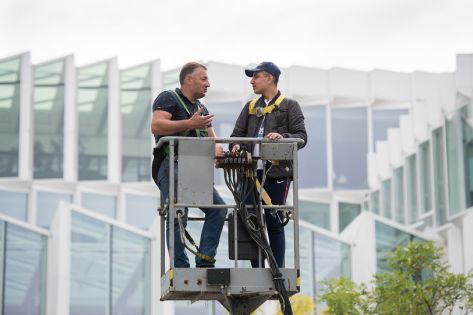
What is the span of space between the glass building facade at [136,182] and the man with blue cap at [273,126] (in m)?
26.6

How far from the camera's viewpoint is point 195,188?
11586 mm

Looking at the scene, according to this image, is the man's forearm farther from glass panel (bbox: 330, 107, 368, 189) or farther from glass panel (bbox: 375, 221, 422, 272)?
glass panel (bbox: 330, 107, 368, 189)

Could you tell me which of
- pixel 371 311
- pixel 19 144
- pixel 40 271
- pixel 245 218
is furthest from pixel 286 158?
pixel 19 144

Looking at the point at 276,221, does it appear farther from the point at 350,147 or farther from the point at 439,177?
the point at 350,147

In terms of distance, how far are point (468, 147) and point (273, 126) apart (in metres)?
27.2

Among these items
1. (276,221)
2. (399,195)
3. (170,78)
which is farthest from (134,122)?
(276,221)

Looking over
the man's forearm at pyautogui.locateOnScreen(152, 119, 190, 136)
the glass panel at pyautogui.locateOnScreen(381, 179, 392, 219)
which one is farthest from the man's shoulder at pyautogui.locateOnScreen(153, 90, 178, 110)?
the glass panel at pyautogui.locateOnScreen(381, 179, 392, 219)

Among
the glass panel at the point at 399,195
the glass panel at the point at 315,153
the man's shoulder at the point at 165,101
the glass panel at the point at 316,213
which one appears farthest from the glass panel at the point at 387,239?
the man's shoulder at the point at 165,101

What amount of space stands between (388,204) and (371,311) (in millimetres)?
21178

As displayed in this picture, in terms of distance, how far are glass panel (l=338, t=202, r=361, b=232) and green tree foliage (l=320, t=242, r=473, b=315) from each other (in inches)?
860

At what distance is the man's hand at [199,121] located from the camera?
1164cm

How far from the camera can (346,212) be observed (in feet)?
185

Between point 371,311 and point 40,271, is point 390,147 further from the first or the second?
point 371,311

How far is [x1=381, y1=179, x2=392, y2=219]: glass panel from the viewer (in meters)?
53.3
